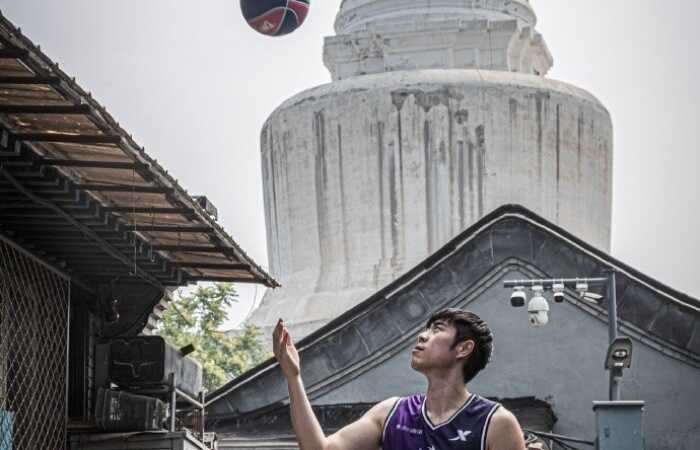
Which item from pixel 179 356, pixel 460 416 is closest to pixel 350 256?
pixel 179 356

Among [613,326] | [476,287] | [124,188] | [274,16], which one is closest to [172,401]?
[124,188]

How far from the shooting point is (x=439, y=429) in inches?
376

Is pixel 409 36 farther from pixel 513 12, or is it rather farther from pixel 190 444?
pixel 190 444

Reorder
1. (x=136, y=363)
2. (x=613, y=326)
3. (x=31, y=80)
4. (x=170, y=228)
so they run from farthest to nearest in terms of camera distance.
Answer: (x=613, y=326) → (x=136, y=363) → (x=170, y=228) → (x=31, y=80)

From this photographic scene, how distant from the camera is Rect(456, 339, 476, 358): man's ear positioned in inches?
380

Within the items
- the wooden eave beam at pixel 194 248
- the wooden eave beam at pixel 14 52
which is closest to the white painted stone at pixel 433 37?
the wooden eave beam at pixel 194 248

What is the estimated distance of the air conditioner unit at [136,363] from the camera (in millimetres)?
20938

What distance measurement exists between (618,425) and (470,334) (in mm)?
13502

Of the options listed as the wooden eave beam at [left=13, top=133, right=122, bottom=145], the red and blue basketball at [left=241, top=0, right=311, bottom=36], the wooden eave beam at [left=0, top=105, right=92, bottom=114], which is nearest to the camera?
the wooden eave beam at [left=0, top=105, right=92, bottom=114]

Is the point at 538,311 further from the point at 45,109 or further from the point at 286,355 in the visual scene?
the point at 286,355

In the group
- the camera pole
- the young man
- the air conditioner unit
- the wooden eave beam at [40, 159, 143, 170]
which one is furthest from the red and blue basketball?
the young man

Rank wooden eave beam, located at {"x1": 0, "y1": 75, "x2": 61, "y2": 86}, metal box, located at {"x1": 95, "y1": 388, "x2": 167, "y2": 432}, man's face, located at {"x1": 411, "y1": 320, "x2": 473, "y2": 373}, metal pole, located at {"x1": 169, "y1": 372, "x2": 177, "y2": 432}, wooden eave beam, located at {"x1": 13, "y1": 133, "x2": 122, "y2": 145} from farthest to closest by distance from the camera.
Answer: metal pole, located at {"x1": 169, "y1": 372, "x2": 177, "y2": 432} < metal box, located at {"x1": 95, "y1": 388, "x2": 167, "y2": 432} < wooden eave beam, located at {"x1": 13, "y1": 133, "x2": 122, "y2": 145} < wooden eave beam, located at {"x1": 0, "y1": 75, "x2": 61, "y2": 86} < man's face, located at {"x1": 411, "y1": 320, "x2": 473, "y2": 373}

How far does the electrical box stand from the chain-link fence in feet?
18.8

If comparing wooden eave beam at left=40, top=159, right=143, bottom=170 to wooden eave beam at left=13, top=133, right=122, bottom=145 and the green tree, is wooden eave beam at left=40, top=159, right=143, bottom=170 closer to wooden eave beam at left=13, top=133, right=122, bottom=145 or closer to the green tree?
A: wooden eave beam at left=13, top=133, right=122, bottom=145
